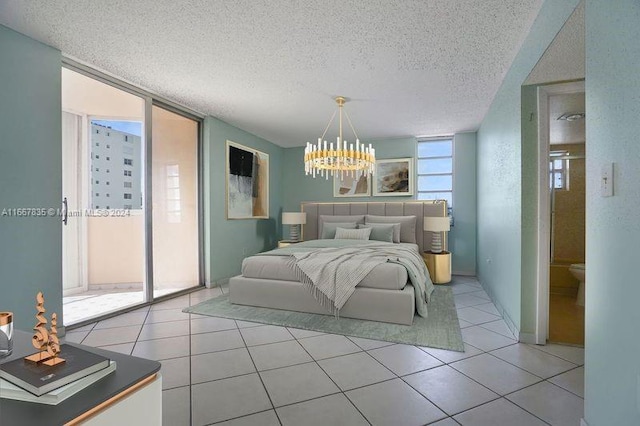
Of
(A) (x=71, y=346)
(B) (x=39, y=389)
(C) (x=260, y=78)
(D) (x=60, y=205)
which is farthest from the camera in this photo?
(C) (x=260, y=78)

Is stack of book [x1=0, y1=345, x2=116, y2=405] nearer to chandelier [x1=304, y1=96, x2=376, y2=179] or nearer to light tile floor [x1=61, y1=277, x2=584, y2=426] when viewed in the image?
light tile floor [x1=61, y1=277, x2=584, y2=426]

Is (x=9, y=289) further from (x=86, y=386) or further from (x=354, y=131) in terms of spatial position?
(x=354, y=131)

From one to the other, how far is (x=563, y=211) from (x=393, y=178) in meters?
2.59

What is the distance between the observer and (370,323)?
3070 millimetres

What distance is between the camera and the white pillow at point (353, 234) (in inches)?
197

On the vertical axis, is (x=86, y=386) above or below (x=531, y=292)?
above

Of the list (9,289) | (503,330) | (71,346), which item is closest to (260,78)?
(9,289)

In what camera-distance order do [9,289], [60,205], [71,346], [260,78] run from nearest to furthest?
[71,346] → [9,289] → [60,205] → [260,78]

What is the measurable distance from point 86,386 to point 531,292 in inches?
115

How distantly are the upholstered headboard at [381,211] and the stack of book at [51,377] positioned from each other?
5076 millimetres

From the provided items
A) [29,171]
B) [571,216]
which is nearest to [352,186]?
[571,216]

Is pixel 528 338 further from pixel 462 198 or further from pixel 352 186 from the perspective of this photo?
pixel 352 186

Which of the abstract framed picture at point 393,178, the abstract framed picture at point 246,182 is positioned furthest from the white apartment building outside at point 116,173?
the abstract framed picture at point 393,178

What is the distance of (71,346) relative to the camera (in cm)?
90
